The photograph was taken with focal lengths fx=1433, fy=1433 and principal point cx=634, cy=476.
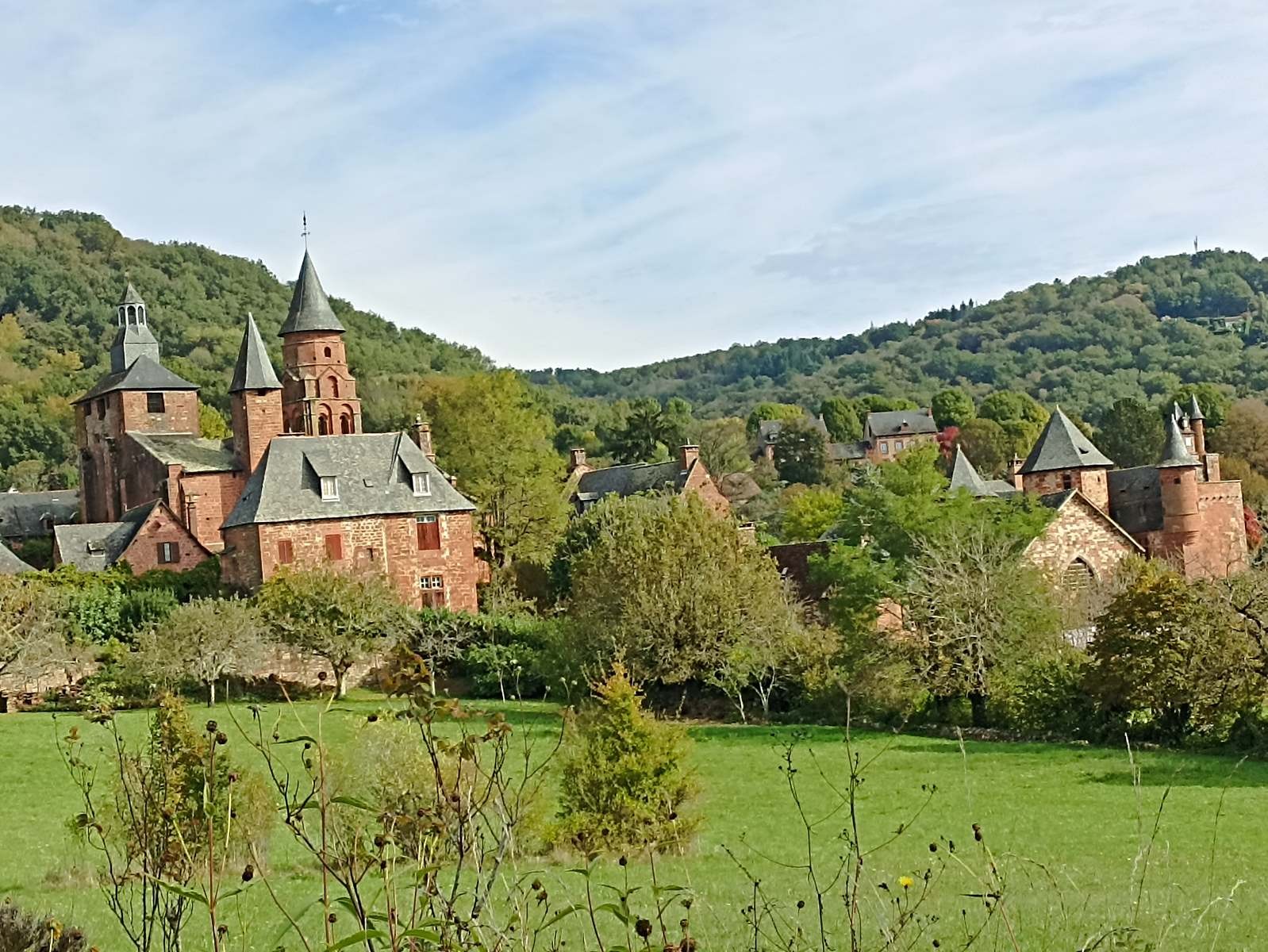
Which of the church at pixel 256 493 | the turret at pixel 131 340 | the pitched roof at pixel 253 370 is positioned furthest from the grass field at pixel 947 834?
the turret at pixel 131 340

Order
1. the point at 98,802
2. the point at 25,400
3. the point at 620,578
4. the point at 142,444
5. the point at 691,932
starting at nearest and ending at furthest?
the point at 691,932 → the point at 98,802 → the point at 620,578 → the point at 142,444 → the point at 25,400

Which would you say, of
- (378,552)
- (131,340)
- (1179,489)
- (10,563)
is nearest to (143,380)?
(131,340)

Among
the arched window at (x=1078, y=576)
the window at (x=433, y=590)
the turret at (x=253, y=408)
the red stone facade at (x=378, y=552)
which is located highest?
the turret at (x=253, y=408)

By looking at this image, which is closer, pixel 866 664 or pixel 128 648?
pixel 866 664

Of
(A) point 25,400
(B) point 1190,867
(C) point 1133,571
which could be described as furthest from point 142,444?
(A) point 25,400

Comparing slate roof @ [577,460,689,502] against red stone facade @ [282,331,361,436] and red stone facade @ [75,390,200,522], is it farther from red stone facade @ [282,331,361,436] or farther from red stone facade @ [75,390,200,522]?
red stone facade @ [75,390,200,522]

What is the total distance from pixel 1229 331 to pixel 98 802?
577 feet

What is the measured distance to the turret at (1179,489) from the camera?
56.8 meters

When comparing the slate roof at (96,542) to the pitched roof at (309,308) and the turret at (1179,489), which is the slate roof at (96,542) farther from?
the turret at (1179,489)

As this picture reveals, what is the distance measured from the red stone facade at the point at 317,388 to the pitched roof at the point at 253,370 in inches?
130

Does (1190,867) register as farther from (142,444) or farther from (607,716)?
(142,444)

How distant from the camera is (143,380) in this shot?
51.7m

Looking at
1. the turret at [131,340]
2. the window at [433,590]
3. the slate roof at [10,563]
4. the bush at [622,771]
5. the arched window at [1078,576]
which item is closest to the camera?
the bush at [622,771]

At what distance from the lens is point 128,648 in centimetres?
3966
